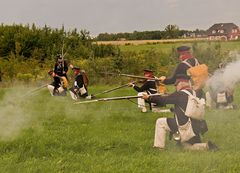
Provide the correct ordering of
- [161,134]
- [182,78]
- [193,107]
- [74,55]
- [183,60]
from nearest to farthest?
[193,107] < [161,134] < [182,78] < [183,60] < [74,55]

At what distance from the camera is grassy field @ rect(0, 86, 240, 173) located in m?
9.41

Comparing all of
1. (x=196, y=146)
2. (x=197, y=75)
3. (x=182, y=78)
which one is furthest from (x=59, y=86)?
(x=196, y=146)

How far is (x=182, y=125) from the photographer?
35.0 ft

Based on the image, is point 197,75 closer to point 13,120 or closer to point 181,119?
point 181,119

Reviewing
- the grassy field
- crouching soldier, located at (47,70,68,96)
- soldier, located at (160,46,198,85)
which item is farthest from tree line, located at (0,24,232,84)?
soldier, located at (160,46,198,85)

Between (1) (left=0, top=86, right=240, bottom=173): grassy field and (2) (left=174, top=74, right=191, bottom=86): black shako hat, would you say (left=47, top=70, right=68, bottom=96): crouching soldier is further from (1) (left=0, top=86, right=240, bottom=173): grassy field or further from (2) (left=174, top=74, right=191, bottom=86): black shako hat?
(2) (left=174, top=74, right=191, bottom=86): black shako hat

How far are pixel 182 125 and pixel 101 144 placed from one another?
2.08 metres

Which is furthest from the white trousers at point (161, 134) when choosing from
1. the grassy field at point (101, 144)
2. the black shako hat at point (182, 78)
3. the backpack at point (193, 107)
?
the black shako hat at point (182, 78)

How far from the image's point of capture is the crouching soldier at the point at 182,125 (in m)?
10.6

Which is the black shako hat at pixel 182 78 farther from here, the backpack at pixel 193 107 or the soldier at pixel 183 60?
the backpack at pixel 193 107

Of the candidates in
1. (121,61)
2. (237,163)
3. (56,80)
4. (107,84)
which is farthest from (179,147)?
(121,61)

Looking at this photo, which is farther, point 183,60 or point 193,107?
point 183,60

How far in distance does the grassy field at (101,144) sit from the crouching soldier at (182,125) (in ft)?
0.96

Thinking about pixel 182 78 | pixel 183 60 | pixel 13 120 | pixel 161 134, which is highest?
pixel 183 60
